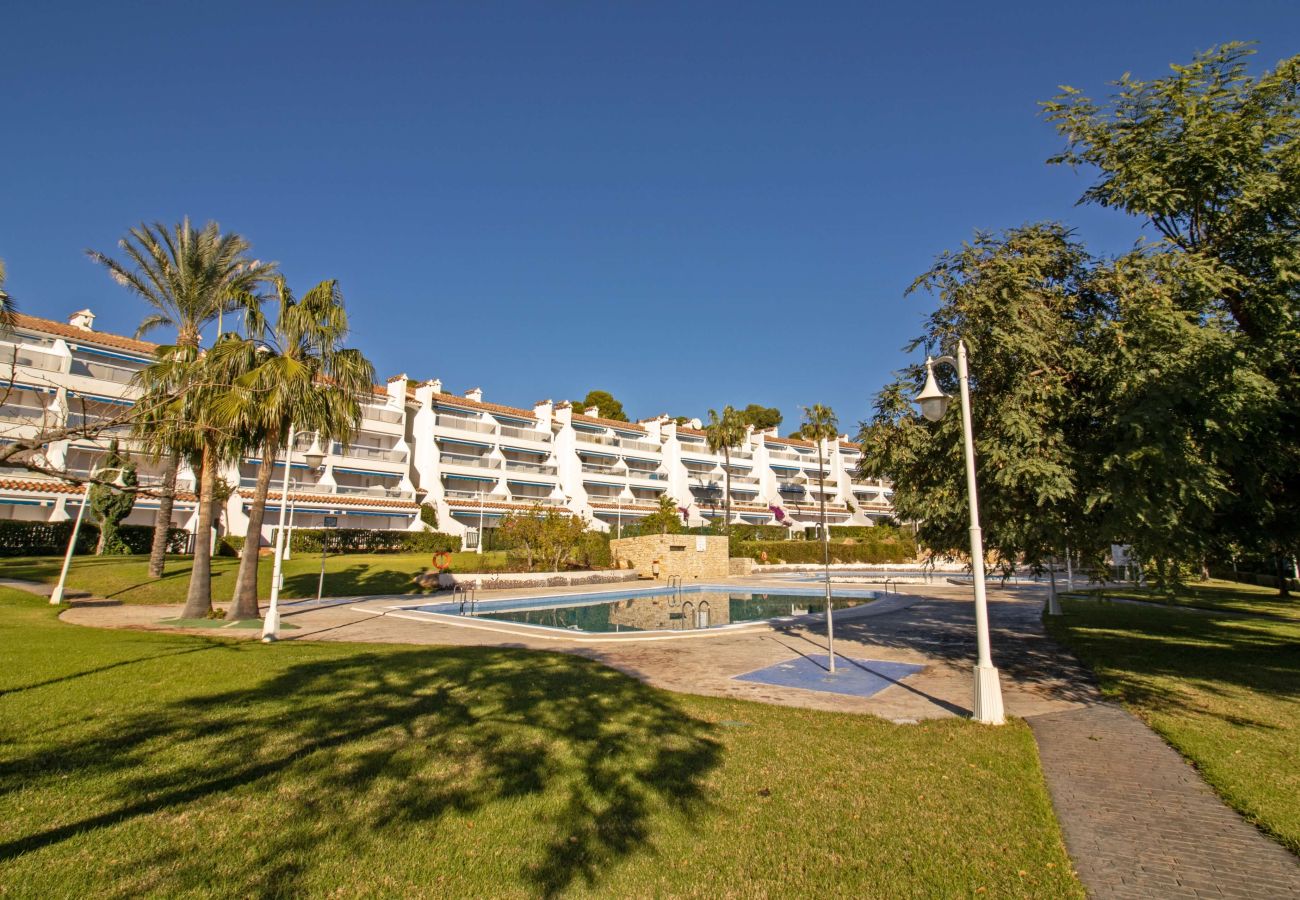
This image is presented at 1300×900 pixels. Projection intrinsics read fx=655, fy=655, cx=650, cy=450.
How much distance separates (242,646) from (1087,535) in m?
Answer: 16.7

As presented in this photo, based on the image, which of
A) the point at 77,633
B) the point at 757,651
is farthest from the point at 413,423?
the point at 757,651

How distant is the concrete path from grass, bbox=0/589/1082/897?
30 centimetres

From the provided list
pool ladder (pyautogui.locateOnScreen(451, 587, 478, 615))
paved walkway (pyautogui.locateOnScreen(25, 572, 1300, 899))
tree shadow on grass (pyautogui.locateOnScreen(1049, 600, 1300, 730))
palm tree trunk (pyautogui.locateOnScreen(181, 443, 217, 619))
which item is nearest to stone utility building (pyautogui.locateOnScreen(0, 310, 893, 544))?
pool ladder (pyautogui.locateOnScreen(451, 587, 478, 615))

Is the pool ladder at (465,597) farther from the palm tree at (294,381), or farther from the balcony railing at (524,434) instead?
the balcony railing at (524,434)

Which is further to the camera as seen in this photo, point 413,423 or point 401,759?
point 413,423

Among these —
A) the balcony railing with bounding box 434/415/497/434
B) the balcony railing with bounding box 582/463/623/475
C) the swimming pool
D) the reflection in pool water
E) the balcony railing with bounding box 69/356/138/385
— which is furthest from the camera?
the balcony railing with bounding box 582/463/623/475

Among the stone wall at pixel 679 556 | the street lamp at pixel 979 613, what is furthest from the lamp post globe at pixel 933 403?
the stone wall at pixel 679 556

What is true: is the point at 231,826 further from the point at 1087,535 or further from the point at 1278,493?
the point at 1278,493

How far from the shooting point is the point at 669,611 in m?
27.4

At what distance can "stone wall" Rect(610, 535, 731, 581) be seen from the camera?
1665 inches

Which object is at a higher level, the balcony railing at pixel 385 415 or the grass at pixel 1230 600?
the balcony railing at pixel 385 415

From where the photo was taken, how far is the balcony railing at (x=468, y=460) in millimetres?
58531

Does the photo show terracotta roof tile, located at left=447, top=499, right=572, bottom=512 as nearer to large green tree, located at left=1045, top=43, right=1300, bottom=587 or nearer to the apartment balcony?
the apartment balcony

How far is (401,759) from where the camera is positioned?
6.74 meters
